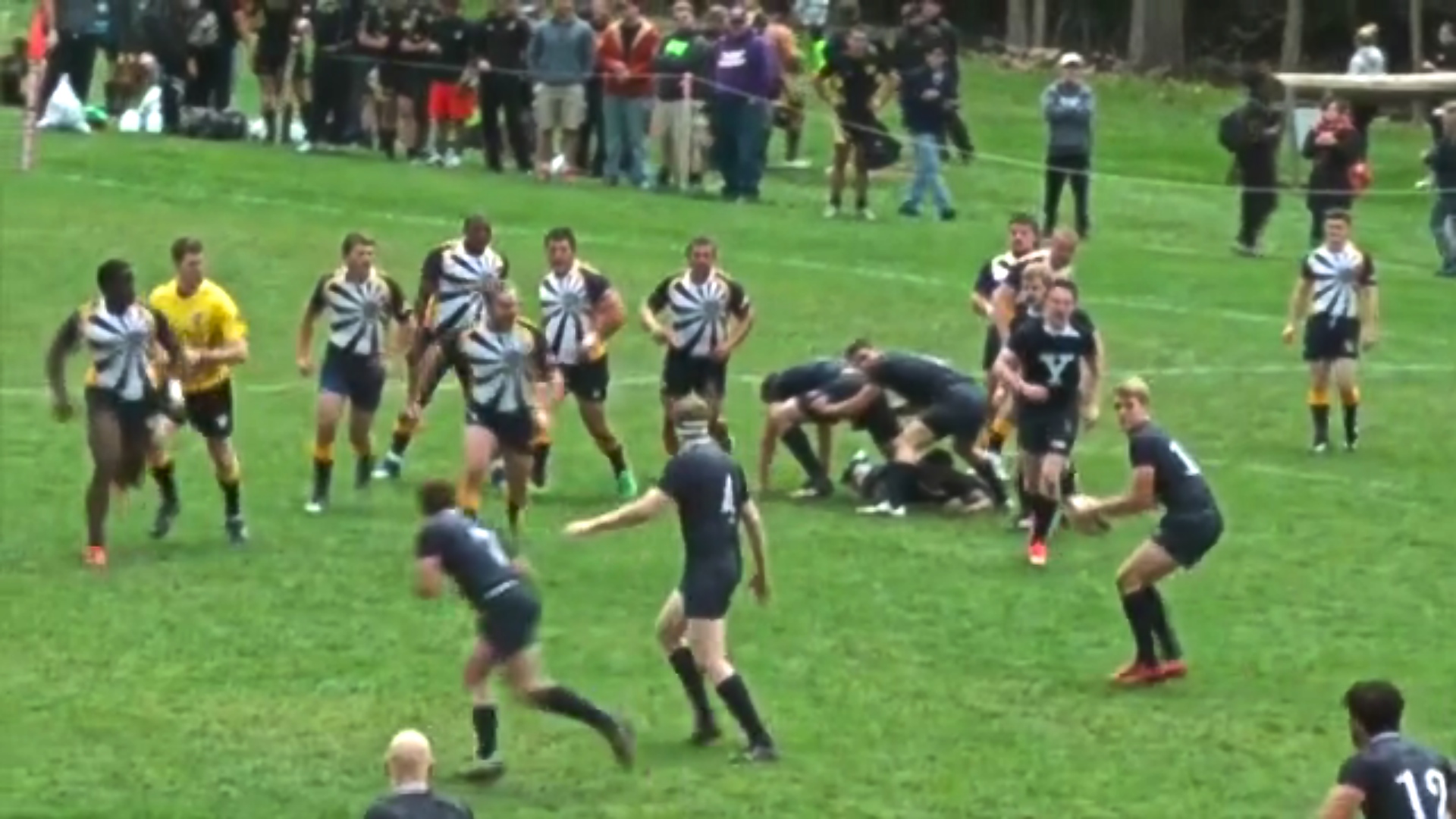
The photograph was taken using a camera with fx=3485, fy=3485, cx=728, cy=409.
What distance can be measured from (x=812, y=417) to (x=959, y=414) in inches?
52.3

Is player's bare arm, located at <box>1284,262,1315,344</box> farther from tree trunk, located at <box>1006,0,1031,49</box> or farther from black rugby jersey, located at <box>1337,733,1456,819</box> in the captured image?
tree trunk, located at <box>1006,0,1031,49</box>

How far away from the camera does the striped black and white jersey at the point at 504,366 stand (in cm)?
2403

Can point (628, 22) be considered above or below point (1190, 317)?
above

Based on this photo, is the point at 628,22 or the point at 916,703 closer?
the point at 916,703

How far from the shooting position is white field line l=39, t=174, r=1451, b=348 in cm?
3784

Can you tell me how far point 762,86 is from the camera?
41.2 metres

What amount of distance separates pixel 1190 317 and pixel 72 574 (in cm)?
1700

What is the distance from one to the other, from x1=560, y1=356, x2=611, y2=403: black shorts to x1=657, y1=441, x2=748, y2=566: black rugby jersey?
8.46 m

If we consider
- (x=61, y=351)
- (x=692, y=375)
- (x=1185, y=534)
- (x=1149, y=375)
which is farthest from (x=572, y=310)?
(x=1149, y=375)

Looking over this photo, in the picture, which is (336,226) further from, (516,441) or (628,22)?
(516,441)

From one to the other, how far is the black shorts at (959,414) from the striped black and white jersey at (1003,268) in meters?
1.15

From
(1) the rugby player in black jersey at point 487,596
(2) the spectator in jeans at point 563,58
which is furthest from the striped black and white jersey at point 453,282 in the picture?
(2) the spectator in jeans at point 563,58

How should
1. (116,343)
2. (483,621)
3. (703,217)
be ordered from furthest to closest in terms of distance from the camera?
1. (703,217)
2. (116,343)
3. (483,621)

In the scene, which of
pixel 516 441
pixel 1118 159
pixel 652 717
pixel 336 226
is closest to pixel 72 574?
pixel 516 441
